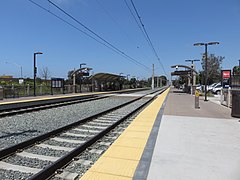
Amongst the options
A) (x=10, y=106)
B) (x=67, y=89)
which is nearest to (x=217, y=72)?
(x=67, y=89)

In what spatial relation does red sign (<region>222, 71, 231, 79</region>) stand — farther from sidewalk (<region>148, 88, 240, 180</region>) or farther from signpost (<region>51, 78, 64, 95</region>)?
signpost (<region>51, 78, 64, 95</region>)

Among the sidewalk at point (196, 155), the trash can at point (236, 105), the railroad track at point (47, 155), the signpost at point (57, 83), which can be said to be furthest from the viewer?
the signpost at point (57, 83)

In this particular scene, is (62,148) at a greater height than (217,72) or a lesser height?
lesser

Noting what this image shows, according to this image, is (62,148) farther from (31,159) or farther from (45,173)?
(45,173)

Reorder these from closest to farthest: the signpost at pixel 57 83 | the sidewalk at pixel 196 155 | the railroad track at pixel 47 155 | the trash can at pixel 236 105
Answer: the sidewalk at pixel 196 155 < the railroad track at pixel 47 155 < the trash can at pixel 236 105 < the signpost at pixel 57 83

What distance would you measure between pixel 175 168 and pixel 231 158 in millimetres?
1369

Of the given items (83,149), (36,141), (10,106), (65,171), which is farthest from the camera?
(10,106)

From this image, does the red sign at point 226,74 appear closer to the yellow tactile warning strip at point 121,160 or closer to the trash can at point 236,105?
the trash can at point 236,105

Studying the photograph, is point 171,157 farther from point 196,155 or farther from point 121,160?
point 121,160

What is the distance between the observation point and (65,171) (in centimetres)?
395

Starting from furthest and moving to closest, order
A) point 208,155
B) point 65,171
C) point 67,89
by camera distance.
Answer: point 67,89
point 208,155
point 65,171

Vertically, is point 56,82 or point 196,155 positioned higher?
point 56,82

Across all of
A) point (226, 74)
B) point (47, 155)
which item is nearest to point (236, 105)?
point (47, 155)

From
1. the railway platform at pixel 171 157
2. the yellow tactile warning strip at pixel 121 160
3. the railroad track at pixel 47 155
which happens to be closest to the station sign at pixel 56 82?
the railroad track at pixel 47 155
